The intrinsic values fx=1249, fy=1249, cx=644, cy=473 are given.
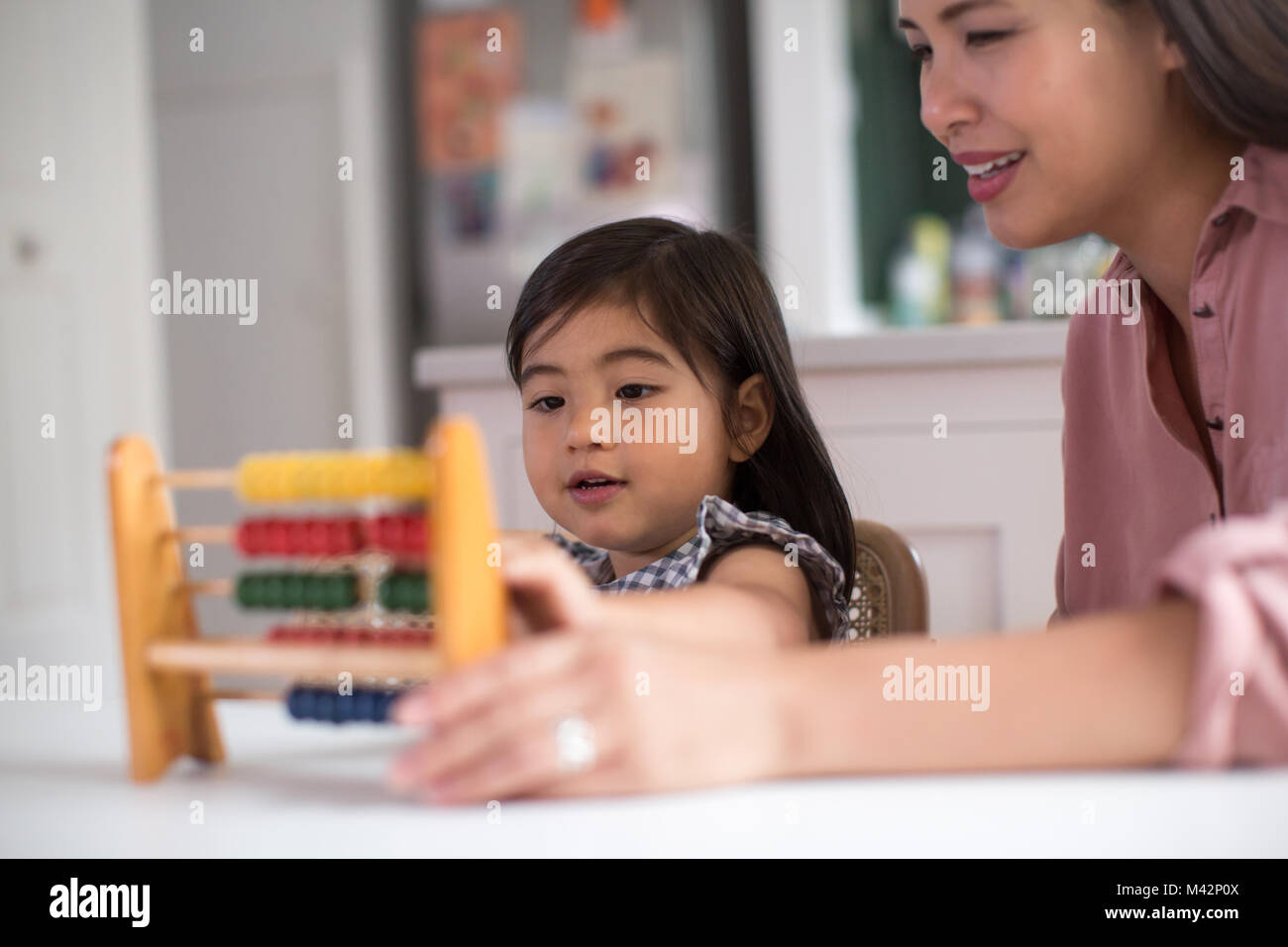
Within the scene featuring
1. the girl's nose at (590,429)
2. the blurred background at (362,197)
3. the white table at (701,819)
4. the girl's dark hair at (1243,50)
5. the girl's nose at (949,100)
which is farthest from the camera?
the blurred background at (362,197)

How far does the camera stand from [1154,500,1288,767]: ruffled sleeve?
0.61 meters

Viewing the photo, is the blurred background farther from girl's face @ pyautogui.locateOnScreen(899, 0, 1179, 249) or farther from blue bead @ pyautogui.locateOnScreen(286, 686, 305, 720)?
blue bead @ pyautogui.locateOnScreen(286, 686, 305, 720)

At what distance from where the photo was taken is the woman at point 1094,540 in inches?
24.4

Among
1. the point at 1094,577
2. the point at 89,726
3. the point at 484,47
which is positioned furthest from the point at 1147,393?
the point at 484,47

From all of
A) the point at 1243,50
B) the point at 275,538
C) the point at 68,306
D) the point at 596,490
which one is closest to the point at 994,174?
the point at 1243,50

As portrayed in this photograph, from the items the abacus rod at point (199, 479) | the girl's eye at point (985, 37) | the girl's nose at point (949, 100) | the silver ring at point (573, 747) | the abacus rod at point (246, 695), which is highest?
the girl's eye at point (985, 37)

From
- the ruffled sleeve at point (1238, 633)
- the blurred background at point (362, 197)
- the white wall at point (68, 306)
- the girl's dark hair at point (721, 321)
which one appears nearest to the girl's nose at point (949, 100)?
the girl's dark hair at point (721, 321)

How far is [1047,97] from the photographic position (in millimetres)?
1044

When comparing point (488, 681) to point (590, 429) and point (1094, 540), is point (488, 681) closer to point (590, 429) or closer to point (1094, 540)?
point (590, 429)

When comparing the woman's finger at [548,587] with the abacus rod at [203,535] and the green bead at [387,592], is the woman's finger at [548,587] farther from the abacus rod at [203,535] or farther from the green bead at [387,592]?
the abacus rod at [203,535]

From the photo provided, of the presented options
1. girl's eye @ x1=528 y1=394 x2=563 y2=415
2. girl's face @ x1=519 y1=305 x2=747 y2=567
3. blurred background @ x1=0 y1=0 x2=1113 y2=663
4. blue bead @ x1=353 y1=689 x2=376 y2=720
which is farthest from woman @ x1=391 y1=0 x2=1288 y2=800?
blurred background @ x1=0 y1=0 x2=1113 y2=663

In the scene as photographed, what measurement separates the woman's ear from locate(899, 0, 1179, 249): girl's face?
1.07 ft

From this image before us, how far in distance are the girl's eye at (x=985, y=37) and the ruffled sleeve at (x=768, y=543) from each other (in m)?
0.45
